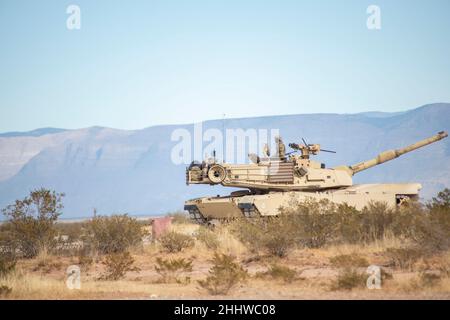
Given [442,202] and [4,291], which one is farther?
[442,202]

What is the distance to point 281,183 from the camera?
3241 cm

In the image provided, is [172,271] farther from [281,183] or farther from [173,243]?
[281,183]

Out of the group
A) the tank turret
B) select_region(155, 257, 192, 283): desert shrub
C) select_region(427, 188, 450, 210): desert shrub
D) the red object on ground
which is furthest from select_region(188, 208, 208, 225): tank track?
select_region(155, 257, 192, 283): desert shrub

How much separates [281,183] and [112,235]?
7.72 meters

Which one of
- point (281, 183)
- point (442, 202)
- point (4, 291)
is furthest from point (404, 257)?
point (281, 183)

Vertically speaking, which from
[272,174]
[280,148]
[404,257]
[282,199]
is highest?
[280,148]

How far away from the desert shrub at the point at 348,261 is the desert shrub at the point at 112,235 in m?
8.99

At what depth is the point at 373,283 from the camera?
17.3m

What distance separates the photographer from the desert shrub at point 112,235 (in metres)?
27.5

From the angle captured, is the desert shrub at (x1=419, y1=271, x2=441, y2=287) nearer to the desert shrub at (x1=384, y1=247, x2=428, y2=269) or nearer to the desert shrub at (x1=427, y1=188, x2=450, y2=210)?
the desert shrub at (x1=384, y1=247, x2=428, y2=269)

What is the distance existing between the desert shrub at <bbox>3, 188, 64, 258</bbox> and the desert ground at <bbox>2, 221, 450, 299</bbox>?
1714mm

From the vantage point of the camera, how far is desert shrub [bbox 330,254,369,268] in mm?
19641

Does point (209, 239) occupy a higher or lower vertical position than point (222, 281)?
higher
